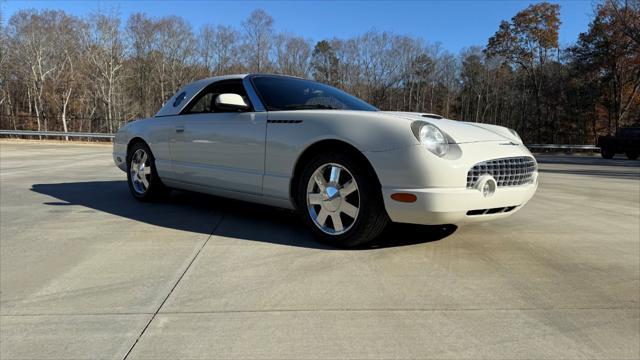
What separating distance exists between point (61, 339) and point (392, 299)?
5.62ft

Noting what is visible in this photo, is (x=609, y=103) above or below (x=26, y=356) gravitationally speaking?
above

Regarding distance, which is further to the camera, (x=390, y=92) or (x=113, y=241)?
(x=390, y=92)

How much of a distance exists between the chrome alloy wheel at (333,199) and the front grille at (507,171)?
2.81ft

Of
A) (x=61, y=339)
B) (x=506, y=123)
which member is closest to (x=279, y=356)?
(x=61, y=339)

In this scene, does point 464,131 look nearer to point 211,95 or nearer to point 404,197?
point 404,197

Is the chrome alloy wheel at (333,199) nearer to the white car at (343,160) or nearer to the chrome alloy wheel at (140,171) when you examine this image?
the white car at (343,160)

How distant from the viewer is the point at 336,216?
3568mm

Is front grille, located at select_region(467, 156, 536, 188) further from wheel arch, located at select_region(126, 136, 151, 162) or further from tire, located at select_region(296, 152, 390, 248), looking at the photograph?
wheel arch, located at select_region(126, 136, 151, 162)

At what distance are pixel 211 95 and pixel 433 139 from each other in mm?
2663

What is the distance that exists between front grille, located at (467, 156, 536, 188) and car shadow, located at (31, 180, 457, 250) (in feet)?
2.66

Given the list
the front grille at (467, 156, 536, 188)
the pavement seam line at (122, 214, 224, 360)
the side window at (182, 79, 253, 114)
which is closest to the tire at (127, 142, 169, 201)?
the side window at (182, 79, 253, 114)

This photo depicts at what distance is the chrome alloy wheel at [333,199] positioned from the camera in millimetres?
3502

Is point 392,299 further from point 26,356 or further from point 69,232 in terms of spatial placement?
point 69,232

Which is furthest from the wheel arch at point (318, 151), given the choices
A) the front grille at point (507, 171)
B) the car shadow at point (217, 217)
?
the front grille at point (507, 171)
